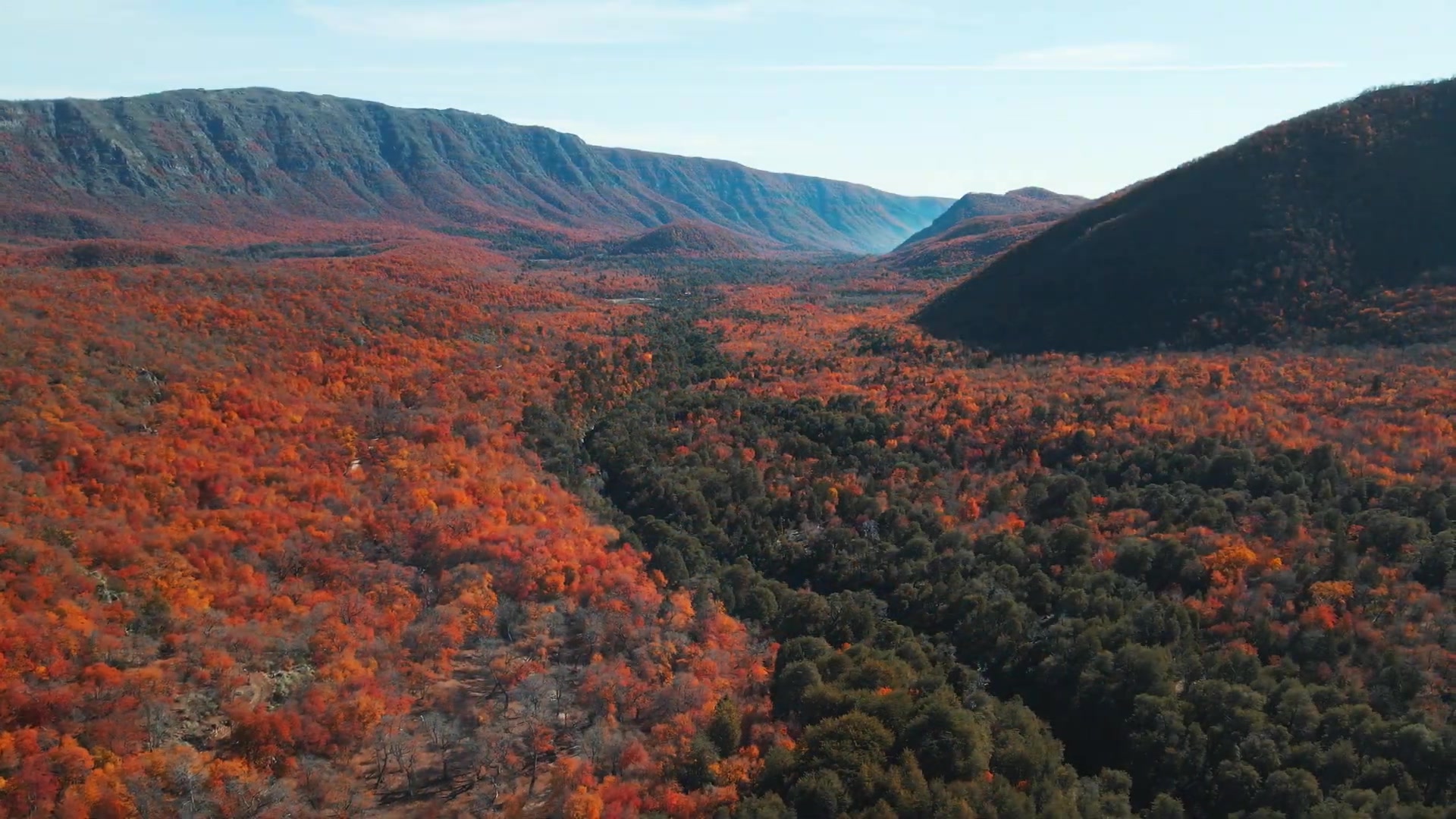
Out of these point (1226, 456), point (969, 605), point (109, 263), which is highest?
point (109, 263)

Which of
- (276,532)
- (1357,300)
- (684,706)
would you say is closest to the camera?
(684,706)

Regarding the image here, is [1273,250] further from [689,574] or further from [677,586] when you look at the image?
[677,586]

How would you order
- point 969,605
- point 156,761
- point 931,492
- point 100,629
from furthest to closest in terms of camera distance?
point 931,492, point 969,605, point 100,629, point 156,761

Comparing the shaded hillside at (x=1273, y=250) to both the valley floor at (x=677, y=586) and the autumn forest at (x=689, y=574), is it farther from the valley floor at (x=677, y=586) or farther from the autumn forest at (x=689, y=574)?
the valley floor at (x=677, y=586)

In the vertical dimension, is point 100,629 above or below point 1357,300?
below

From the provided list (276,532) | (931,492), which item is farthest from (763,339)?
(276,532)

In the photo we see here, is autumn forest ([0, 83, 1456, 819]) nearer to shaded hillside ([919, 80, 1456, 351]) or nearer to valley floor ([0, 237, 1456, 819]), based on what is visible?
valley floor ([0, 237, 1456, 819])

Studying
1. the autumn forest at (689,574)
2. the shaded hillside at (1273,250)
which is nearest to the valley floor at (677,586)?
the autumn forest at (689,574)

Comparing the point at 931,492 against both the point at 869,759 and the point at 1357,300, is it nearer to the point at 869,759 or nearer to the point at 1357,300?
the point at 869,759
